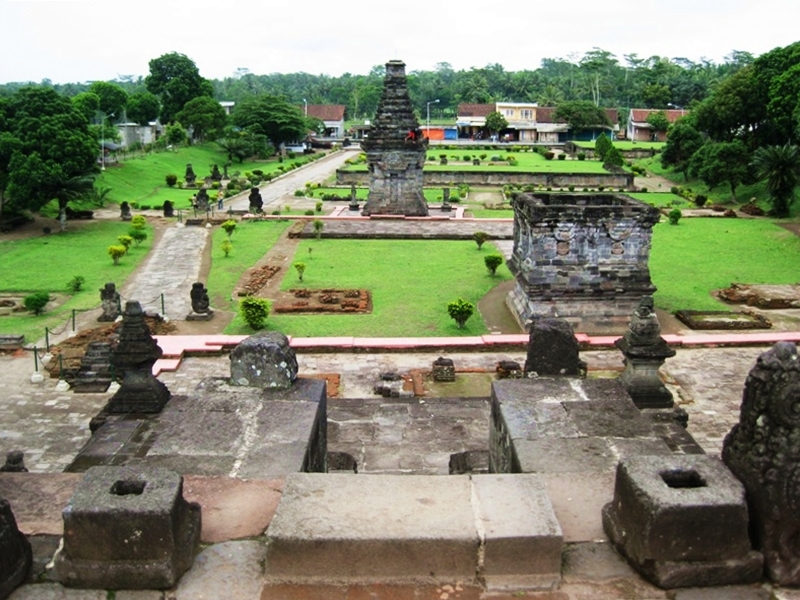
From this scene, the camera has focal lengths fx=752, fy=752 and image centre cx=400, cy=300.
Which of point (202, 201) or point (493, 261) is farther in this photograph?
point (202, 201)

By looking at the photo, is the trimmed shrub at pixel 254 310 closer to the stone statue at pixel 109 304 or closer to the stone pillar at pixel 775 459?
the stone statue at pixel 109 304

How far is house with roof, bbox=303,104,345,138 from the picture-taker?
3479 inches

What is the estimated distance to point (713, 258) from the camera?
24.9m

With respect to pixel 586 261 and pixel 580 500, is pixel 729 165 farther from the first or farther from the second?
pixel 580 500

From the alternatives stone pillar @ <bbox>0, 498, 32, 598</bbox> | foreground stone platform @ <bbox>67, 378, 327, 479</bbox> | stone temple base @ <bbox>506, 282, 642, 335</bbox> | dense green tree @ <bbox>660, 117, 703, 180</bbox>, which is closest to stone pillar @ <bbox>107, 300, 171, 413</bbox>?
foreground stone platform @ <bbox>67, 378, 327, 479</bbox>

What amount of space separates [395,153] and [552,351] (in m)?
24.0

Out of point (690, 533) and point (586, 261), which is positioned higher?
point (690, 533)

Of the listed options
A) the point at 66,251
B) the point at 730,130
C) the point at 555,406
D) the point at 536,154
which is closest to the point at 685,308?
the point at 555,406

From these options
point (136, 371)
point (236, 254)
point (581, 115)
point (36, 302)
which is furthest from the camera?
point (581, 115)

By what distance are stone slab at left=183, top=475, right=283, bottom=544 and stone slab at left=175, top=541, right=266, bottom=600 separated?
12cm

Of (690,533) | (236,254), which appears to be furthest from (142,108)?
(690,533)

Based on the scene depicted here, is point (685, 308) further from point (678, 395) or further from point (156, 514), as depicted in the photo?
point (156, 514)

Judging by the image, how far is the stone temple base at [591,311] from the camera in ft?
55.4

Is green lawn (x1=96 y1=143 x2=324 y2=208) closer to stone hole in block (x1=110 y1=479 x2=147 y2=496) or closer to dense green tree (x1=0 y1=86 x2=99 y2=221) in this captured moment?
dense green tree (x1=0 y1=86 x2=99 y2=221)
